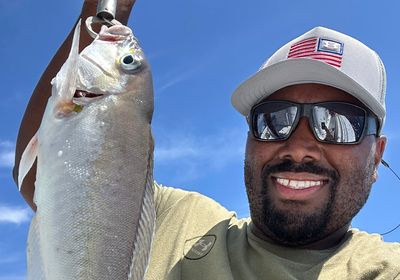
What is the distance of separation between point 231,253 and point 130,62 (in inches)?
61.4

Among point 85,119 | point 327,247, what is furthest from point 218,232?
point 85,119

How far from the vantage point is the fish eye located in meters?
3.14

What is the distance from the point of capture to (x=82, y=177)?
272 cm

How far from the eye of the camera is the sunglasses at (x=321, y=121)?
4168 mm

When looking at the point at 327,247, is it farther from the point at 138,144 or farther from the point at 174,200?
the point at 138,144

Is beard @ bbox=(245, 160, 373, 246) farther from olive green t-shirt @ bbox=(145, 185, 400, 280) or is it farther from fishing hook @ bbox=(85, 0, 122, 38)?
fishing hook @ bbox=(85, 0, 122, 38)

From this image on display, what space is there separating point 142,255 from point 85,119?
684mm

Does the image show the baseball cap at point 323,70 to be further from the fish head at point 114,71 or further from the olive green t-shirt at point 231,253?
the fish head at point 114,71

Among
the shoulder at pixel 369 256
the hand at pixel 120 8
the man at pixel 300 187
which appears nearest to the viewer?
the hand at pixel 120 8

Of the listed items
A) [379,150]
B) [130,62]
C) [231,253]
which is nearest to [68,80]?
Result: [130,62]

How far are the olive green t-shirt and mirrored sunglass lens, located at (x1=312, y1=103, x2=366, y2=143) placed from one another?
719 mm

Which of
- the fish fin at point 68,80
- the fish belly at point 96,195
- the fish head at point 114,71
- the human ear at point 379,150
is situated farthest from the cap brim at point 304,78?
the fish fin at point 68,80

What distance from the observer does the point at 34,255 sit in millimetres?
2686

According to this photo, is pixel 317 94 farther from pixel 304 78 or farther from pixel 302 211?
pixel 302 211
